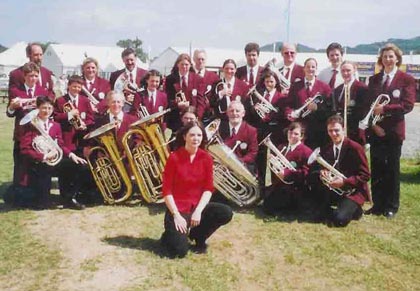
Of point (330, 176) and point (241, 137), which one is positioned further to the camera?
point (241, 137)

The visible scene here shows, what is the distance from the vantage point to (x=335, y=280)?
413 cm

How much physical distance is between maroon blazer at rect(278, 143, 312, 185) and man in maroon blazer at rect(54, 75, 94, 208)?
2.42 meters

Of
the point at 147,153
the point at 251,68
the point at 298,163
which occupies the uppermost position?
the point at 251,68

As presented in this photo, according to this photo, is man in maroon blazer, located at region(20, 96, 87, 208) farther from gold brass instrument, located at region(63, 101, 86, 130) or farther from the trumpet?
the trumpet

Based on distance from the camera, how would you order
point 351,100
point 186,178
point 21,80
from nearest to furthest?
point 186,178
point 351,100
point 21,80

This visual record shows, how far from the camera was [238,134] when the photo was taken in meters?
5.96

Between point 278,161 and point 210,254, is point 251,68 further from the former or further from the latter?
point 210,254

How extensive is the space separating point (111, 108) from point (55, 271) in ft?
7.37

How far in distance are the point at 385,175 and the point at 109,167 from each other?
3198mm

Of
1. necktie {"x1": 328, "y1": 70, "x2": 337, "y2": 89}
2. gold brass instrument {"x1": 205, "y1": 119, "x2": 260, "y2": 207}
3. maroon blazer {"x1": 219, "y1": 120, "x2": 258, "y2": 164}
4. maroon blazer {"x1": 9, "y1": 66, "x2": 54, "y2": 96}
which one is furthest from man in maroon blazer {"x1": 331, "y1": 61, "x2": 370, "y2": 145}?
maroon blazer {"x1": 9, "y1": 66, "x2": 54, "y2": 96}

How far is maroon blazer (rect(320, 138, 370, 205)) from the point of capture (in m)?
5.42

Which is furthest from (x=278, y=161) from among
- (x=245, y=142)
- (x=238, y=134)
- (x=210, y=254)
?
(x=210, y=254)

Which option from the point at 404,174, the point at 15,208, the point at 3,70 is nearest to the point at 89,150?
the point at 15,208

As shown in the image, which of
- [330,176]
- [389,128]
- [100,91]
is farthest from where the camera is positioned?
[100,91]
